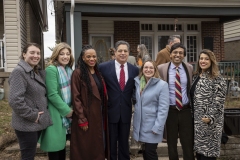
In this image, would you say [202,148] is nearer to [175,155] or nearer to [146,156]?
[175,155]

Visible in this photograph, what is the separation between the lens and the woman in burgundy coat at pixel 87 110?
12.2ft

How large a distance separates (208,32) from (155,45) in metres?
2.38

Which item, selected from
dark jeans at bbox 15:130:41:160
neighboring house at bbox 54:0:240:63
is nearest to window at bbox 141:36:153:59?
neighboring house at bbox 54:0:240:63

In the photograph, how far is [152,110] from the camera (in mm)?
3857

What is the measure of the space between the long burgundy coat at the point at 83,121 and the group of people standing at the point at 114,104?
1 centimetres

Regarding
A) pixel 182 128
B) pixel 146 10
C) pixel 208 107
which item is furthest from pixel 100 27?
pixel 208 107

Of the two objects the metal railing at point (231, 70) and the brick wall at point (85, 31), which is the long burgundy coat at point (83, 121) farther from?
the metal railing at point (231, 70)

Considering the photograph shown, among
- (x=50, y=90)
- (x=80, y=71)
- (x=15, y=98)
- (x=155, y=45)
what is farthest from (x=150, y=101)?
(x=155, y=45)

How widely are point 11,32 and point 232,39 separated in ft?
40.6

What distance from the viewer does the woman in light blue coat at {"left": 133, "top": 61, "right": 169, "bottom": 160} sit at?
381cm

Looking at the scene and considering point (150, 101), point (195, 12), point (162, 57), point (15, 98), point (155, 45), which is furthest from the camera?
point (155, 45)

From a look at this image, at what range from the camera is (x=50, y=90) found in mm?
3600

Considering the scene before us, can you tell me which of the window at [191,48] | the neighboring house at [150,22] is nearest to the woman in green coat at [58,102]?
the neighboring house at [150,22]

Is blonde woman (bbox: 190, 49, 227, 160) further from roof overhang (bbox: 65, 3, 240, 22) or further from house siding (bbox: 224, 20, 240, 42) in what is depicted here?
house siding (bbox: 224, 20, 240, 42)
